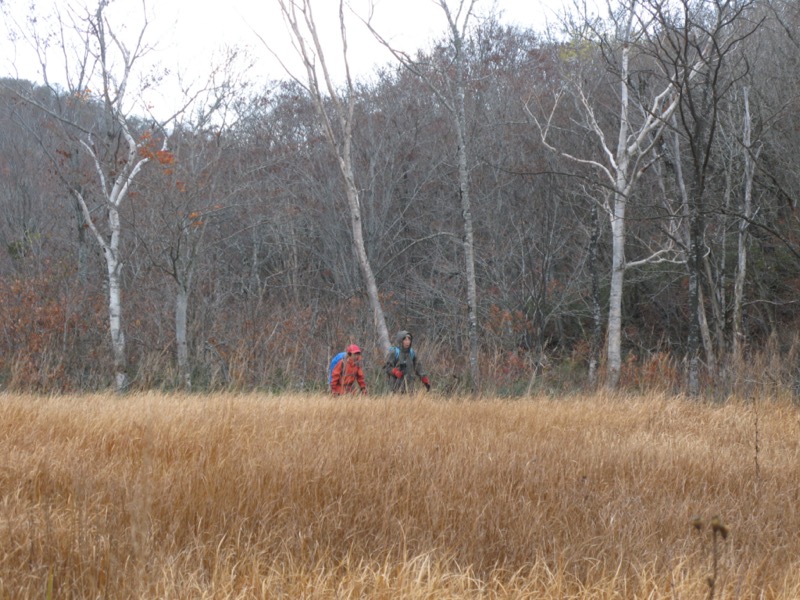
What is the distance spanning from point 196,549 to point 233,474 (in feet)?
3.29

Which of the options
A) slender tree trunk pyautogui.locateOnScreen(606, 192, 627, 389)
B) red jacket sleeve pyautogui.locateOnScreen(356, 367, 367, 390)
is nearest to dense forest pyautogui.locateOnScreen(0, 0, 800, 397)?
slender tree trunk pyautogui.locateOnScreen(606, 192, 627, 389)

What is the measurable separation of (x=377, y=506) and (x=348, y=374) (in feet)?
17.5

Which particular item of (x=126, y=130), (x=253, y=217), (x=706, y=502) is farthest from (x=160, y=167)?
(x=706, y=502)

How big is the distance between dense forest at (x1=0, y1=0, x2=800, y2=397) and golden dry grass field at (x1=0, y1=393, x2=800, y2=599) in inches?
106

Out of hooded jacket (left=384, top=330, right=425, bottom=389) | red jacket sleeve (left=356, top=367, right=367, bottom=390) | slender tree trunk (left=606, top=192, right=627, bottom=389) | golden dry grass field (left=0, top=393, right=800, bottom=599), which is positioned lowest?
golden dry grass field (left=0, top=393, right=800, bottom=599)

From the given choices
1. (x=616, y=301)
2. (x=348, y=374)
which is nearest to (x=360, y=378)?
(x=348, y=374)

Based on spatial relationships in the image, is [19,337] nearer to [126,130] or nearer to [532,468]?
[126,130]

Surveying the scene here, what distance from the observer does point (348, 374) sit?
9531 mm

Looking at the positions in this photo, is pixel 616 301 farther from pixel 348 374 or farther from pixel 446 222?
pixel 446 222

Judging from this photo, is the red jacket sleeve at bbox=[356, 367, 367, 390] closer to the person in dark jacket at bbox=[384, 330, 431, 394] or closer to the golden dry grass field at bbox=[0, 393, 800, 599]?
the person in dark jacket at bbox=[384, 330, 431, 394]

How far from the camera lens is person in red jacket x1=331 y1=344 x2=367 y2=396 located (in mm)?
9492

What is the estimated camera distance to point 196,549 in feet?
11.4

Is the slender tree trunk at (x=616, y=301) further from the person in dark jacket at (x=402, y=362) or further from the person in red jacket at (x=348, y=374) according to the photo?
the person in red jacket at (x=348, y=374)

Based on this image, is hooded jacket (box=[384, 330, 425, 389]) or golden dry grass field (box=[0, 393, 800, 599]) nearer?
golden dry grass field (box=[0, 393, 800, 599])
